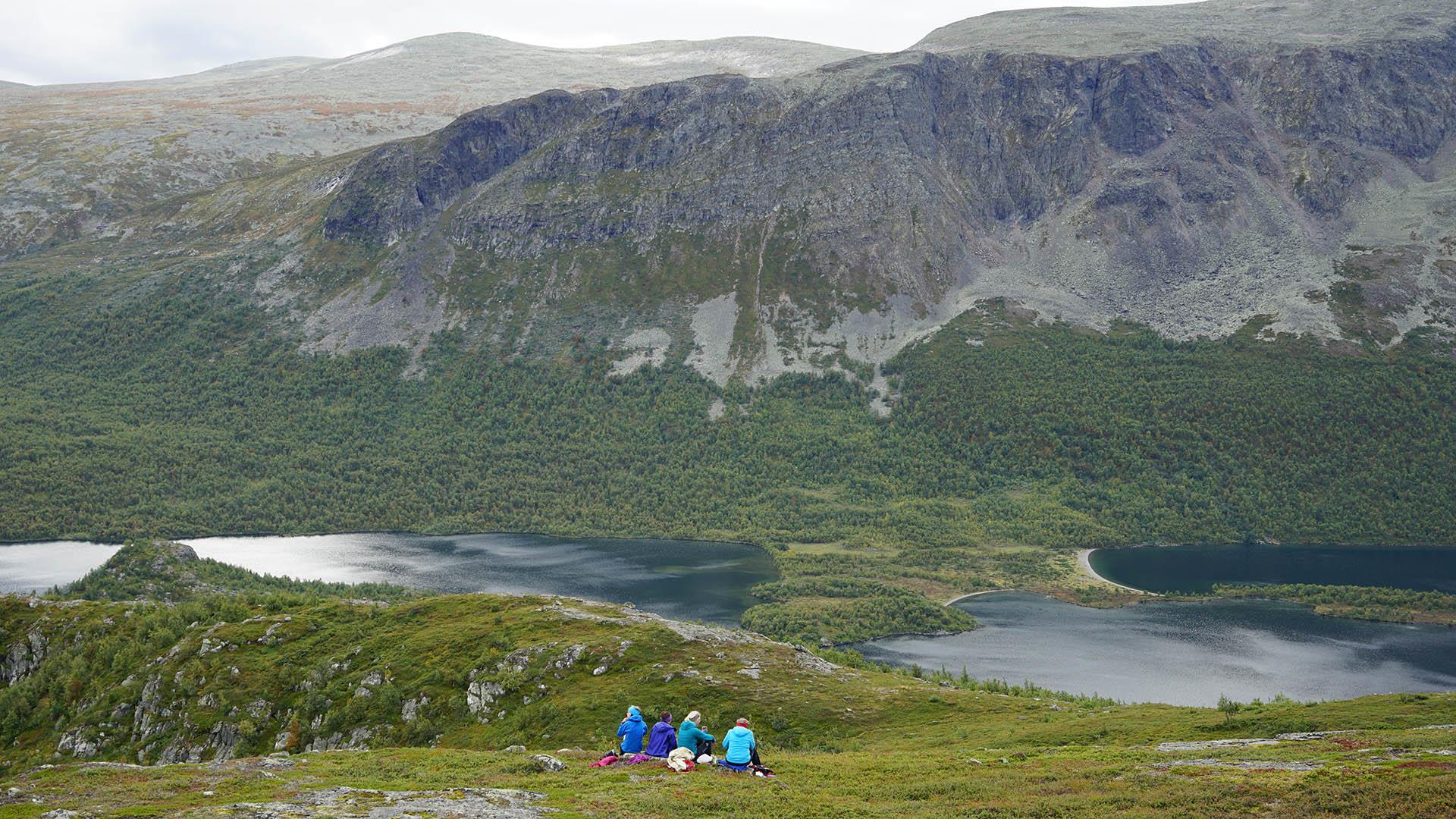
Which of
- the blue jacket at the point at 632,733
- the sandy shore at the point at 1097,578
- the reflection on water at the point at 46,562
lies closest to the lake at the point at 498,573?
the reflection on water at the point at 46,562

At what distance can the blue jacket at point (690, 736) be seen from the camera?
45156 millimetres

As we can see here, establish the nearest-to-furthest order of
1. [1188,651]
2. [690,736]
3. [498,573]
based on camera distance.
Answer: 1. [690,736]
2. [1188,651]
3. [498,573]

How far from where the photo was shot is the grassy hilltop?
38.7 metres

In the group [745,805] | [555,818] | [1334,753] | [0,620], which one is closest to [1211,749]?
[1334,753]

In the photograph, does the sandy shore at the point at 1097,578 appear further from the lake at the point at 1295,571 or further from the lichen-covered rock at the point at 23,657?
the lichen-covered rock at the point at 23,657

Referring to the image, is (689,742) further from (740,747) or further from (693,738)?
(740,747)

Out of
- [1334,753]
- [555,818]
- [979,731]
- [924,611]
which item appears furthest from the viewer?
[924,611]

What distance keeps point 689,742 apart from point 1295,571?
598 ft

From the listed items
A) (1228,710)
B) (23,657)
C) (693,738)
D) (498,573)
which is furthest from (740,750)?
(498,573)

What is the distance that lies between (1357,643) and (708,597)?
101 m

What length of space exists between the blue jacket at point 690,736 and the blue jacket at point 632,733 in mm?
2489

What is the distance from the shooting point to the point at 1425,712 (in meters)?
54.0

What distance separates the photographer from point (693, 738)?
45375 millimetres

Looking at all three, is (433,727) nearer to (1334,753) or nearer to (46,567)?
(1334,753)
